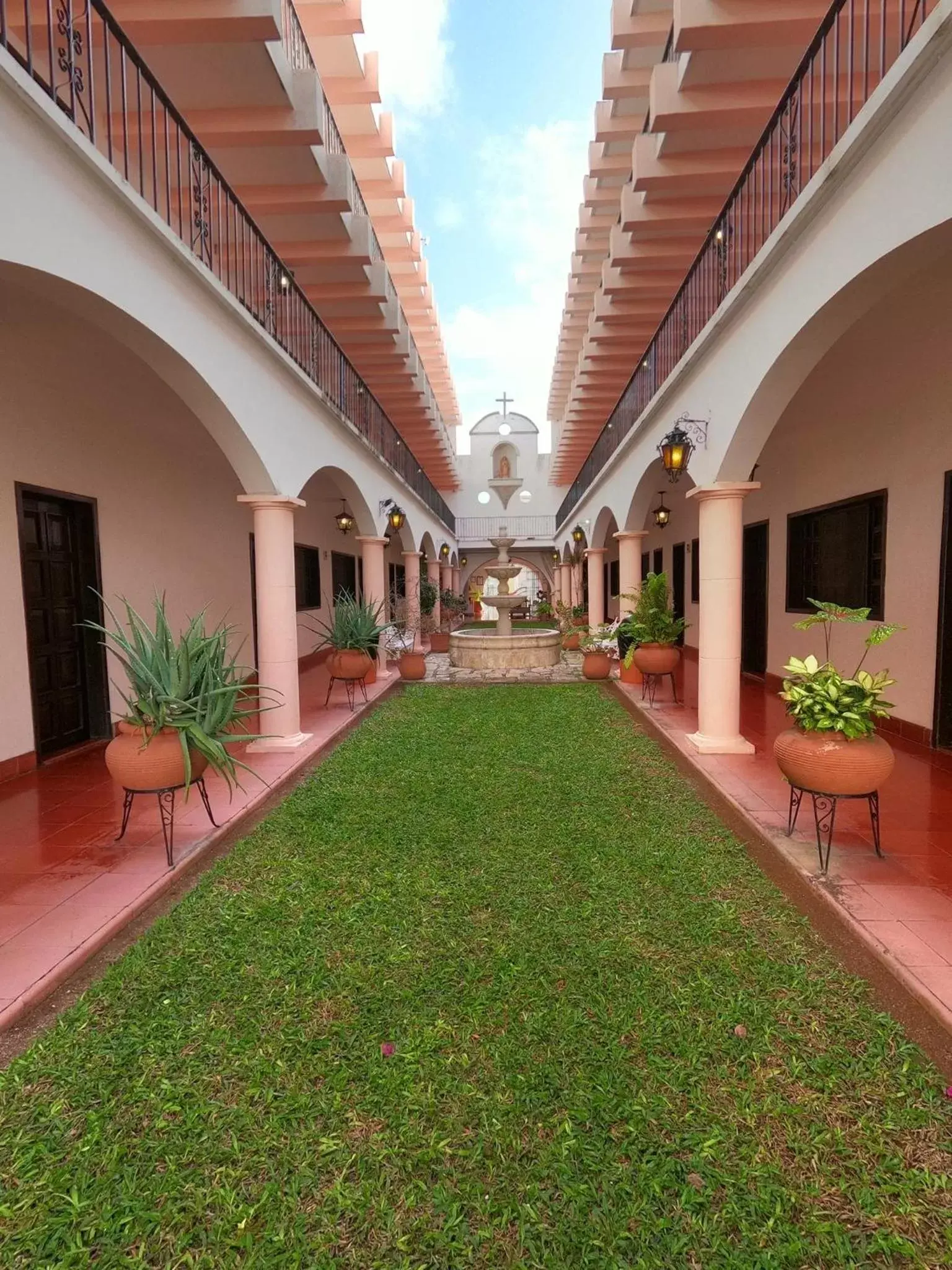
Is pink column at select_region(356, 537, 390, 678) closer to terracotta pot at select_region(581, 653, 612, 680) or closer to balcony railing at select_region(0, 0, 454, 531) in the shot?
balcony railing at select_region(0, 0, 454, 531)

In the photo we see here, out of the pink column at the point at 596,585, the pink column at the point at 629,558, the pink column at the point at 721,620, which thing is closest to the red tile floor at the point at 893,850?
the pink column at the point at 721,620

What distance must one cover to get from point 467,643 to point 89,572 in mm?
7718

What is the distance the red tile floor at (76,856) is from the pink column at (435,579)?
42.8ft

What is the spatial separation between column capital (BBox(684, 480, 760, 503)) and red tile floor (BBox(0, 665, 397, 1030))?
4.70 meters

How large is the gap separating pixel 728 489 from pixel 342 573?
12017 millimetres

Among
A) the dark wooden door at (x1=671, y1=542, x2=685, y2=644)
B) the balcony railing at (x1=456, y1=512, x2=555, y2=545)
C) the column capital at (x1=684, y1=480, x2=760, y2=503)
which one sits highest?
the balcony railing at (x1=456, y1=512, x2=555, y2=545)

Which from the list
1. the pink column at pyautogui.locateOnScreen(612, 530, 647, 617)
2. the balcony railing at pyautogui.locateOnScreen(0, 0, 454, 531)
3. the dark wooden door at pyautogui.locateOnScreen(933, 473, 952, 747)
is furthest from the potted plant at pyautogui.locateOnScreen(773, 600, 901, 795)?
the pink column at pyautogui.locateOnScreen(612, 530, 647, 617)

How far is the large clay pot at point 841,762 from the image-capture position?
3.75 m

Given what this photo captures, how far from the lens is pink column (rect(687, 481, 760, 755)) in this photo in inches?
251

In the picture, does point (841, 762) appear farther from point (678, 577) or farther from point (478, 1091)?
point (678, 577)

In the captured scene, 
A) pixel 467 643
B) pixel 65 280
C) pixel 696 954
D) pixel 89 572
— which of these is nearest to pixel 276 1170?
pixel 696 954

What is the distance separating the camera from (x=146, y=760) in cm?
410

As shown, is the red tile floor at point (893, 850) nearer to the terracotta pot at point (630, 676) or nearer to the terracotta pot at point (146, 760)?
the terracotta pot at point (630, 676)

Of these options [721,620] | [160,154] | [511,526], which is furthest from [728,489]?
[511,526]
